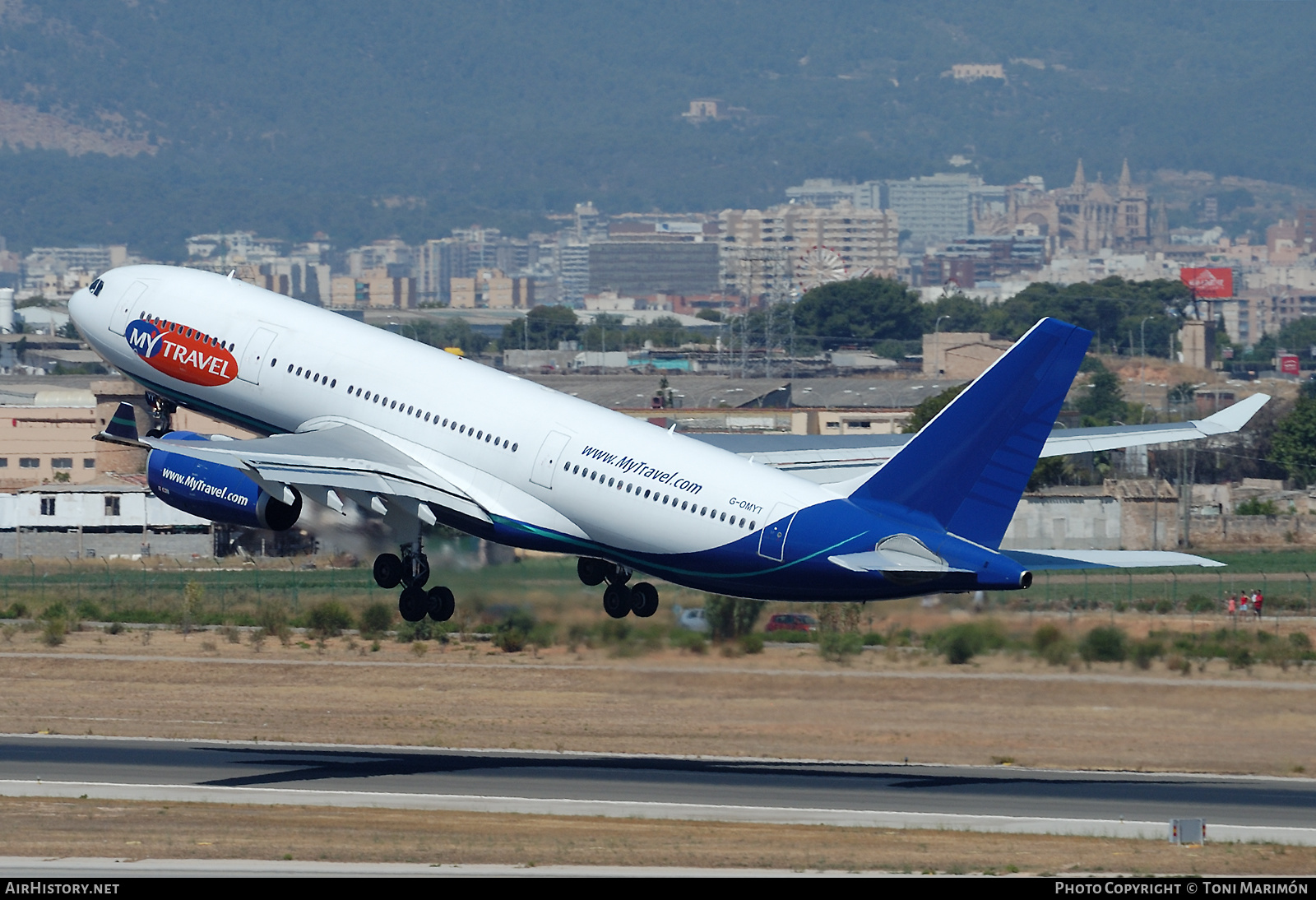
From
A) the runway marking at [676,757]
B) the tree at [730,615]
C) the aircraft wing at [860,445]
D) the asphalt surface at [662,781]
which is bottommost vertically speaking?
the runway marking at [676,757]

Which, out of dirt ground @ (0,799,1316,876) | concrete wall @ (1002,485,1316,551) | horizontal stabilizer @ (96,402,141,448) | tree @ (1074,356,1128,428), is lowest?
dirt ground @ (0,799,1316,876)

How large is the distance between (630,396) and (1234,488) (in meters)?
52.5

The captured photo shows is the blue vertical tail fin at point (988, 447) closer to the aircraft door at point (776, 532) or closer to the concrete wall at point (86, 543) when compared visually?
the aircraft door at point (776, 532)

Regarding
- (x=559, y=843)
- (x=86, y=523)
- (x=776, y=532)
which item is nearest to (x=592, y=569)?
(x=776, y=532)

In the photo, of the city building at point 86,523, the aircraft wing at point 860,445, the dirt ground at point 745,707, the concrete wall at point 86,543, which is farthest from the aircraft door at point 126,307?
the city building at point 86,523

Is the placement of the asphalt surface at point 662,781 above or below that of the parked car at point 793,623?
below

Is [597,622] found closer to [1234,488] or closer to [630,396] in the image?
[1234,488]

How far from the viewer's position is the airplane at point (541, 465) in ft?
146

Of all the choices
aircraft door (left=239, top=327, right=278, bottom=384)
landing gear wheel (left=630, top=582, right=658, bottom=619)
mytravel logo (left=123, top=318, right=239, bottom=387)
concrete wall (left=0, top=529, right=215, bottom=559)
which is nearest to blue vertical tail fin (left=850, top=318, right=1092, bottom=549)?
landing gear wheel (left=630, top=582, right=658, bottom=619)

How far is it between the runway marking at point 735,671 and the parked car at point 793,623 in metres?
1.71

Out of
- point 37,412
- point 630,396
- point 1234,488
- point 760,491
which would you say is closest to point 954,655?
point 760,491

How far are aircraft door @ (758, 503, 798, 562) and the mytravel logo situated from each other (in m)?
16.2

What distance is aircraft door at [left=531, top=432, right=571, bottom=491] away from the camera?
4966 cm

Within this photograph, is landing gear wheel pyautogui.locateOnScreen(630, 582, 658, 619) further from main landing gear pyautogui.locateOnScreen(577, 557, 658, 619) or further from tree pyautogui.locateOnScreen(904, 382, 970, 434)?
tree pyautogui.locateOnScreen(904, 382, 970, 434)
